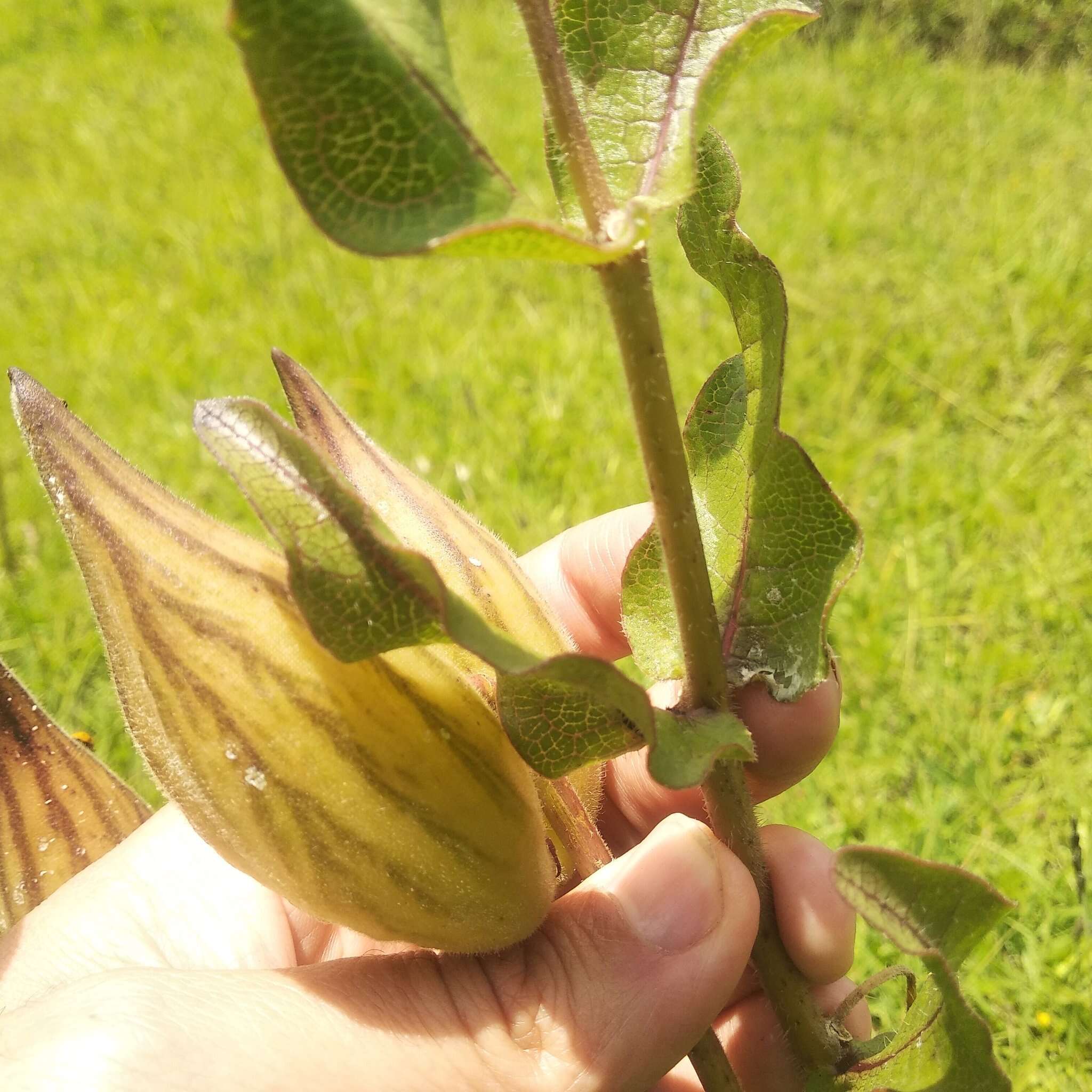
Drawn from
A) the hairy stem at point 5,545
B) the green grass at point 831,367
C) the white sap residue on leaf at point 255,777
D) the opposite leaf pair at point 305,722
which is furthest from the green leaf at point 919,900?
the hairy stem at point 5,545

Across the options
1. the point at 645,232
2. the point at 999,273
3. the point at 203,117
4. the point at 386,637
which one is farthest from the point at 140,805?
the point at 203,117

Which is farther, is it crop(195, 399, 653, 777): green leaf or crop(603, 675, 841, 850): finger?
crop(603, 675, 841, 850): finger

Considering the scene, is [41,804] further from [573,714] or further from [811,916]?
[811,916]

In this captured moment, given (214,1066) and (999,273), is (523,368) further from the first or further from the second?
(214,1066)

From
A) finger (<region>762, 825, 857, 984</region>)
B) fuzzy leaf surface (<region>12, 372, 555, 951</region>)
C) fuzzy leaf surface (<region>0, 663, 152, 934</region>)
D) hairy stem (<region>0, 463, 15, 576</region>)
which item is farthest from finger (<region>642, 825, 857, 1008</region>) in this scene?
hairy stem (<region>0, 463, 15, 576</region>)

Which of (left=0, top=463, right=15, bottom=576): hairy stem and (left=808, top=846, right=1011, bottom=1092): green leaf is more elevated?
(left=808, top=846, right=1011, bottom=1092): green leaf

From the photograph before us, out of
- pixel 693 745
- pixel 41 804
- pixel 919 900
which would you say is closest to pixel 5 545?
pixel 41 804

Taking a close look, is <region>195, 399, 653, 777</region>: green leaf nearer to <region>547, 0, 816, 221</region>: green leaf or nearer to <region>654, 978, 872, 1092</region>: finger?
<region>547, 0, 816, 221</region>: green leaf
